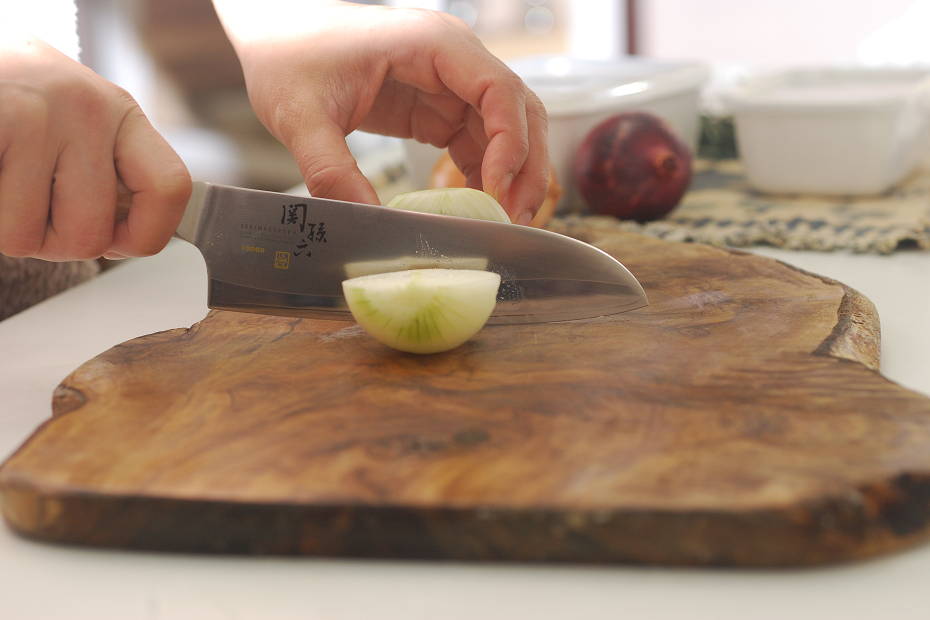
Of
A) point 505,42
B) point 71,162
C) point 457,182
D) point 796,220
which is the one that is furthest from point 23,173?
point 505,42

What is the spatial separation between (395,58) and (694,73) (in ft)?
2.99

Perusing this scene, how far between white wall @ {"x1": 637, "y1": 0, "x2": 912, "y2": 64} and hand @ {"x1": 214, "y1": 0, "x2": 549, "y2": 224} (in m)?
3.66

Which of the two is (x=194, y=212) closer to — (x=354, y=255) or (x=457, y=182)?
(x=354, y=255)

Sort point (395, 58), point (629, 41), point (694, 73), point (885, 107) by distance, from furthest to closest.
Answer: point (629, 41) < point (694, 73) < point (885, 107) < point (395, 58)

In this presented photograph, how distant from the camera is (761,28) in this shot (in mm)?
4258

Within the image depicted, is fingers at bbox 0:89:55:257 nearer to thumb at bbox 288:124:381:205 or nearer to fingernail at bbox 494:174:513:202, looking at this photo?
thumb at bbox 288:124:381:205

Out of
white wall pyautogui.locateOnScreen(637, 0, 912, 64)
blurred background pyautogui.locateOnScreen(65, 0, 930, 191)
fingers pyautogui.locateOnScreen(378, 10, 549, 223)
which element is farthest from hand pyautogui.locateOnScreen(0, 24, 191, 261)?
white wall pyautogui.locateOnScreen(637, 0, 912, 64)

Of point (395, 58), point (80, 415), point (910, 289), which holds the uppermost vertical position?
point (395, 58)

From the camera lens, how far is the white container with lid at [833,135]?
1303mm

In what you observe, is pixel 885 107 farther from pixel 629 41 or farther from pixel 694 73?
pixel 629 41

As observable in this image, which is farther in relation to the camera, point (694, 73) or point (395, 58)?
point (694, 73)

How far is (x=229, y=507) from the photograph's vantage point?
1.58 feet

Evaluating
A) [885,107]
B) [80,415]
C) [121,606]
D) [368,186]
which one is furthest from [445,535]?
[885,107]

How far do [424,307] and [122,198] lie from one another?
326 millimetres
